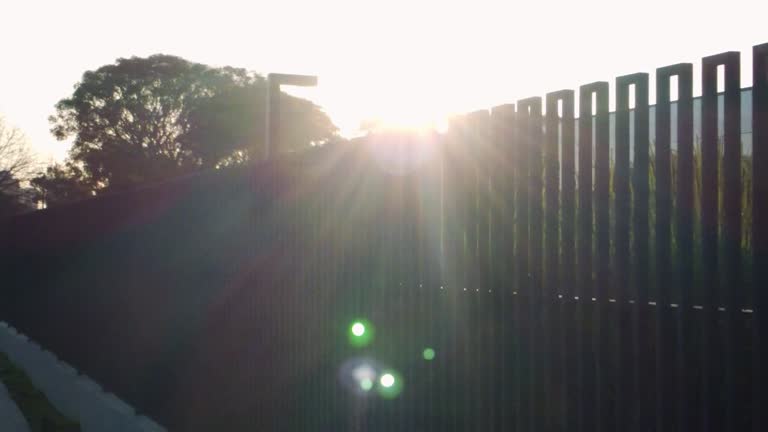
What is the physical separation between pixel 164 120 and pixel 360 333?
191 feet

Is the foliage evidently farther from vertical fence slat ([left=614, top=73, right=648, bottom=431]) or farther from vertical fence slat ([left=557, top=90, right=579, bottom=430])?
vertical fence slat ([left=614, top=73, right=648, bottom=431])

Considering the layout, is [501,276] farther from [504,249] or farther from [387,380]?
[387,380]

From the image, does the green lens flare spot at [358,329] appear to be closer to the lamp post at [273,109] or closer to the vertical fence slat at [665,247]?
the vertical fence slat at [665,247]

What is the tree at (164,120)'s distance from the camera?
60.3m

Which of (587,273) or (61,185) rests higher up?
(61,185)

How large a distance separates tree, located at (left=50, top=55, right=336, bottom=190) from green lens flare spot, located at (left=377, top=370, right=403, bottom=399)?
53003mm

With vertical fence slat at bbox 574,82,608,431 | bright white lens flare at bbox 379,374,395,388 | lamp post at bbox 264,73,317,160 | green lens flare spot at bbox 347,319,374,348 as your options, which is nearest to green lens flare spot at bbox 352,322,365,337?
green lens flare spot at bbox 347,319,374,348

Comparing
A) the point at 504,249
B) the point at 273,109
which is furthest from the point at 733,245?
the point at 273,109

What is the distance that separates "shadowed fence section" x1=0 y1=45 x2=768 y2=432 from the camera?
3572mm

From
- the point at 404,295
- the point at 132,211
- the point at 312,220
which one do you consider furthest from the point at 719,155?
the point at 132,211

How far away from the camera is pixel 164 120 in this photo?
6291cm

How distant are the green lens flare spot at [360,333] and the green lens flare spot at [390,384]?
10.4 inches

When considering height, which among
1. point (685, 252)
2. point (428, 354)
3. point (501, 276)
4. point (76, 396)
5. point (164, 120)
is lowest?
point (76, 396)

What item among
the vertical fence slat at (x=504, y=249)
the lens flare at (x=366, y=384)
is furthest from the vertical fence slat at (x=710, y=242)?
the lens flare at (x=366, y=384)
